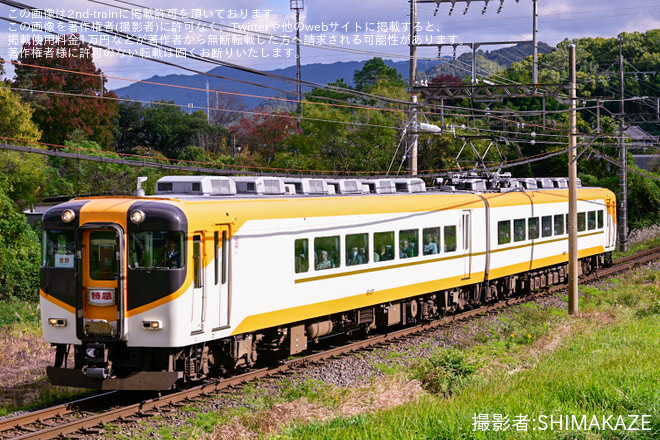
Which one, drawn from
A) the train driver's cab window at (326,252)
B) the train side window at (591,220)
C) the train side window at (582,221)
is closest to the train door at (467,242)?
the train driver's cab window at (326,252)

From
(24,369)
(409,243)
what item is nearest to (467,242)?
(409,243)

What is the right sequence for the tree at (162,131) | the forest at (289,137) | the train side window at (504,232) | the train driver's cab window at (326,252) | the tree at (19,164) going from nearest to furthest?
the train driver's cab window at (326,252)
the train side window at (504,232)
the forest at (289,137)
the tree at (19,164)
the tree at (162,131)

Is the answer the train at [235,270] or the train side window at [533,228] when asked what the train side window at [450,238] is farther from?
the train side window at [533,228]

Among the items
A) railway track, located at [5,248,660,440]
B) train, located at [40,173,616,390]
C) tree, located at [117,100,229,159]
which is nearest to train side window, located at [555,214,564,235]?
train, located at [40,173,616,390]

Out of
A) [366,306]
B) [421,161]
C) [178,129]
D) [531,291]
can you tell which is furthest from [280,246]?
[178,129]

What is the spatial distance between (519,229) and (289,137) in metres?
28.8

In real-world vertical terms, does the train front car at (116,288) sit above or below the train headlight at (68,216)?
below

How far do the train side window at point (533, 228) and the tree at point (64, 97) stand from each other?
2785cm

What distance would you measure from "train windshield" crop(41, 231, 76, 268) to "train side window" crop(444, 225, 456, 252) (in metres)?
9.53

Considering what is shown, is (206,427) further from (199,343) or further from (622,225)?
(622,225)

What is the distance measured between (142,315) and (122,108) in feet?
167

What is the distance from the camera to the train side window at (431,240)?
17.4 m

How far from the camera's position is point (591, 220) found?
2658cm

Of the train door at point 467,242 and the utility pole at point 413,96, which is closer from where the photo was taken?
the train door at point 467,242
